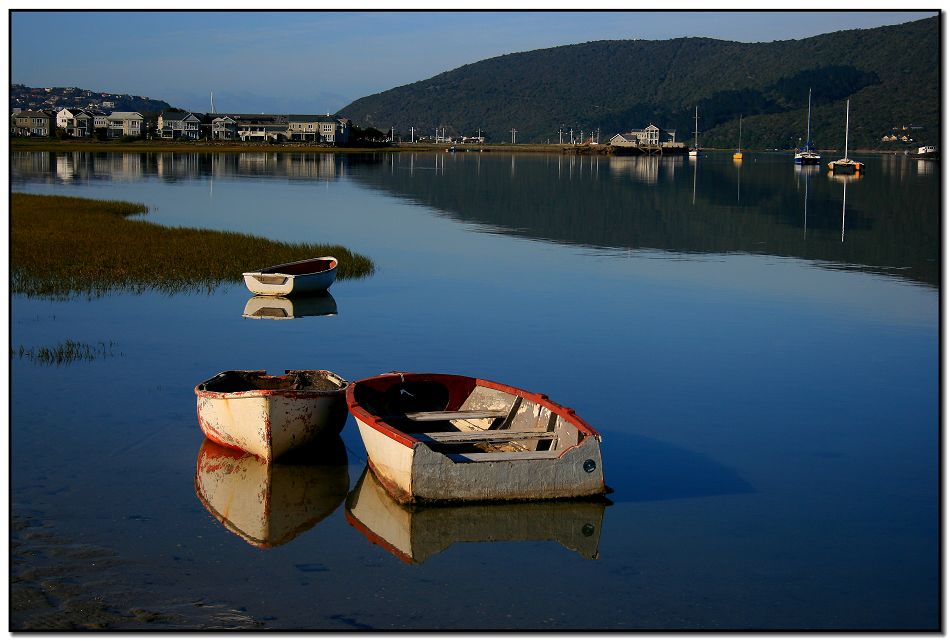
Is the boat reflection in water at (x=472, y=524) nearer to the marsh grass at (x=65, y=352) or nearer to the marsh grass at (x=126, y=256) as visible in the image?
the marsh grass at (x=65, y=352)

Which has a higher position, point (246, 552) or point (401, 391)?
point (401, 391)

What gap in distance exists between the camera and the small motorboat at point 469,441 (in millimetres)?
14109

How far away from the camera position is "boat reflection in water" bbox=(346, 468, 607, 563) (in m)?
13.4

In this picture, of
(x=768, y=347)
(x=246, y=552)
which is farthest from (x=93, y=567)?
(x=768, y=347)

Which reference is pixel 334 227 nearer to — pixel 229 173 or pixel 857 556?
pixel 857 556

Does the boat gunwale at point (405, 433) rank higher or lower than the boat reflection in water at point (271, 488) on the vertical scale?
higher

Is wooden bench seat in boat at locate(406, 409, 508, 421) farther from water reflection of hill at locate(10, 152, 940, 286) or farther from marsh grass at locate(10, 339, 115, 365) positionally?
water reflection of hill at locate(10, 152, 940, 286)

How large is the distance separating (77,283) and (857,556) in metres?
25.2

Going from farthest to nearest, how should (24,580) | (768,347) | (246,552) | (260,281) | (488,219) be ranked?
(488,219), (260,281), (768,347), (246,552), (24,580)

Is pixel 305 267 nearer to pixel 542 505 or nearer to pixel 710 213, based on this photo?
pixel 542 505

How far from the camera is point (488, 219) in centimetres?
6638

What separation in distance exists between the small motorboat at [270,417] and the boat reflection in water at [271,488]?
0.68ft

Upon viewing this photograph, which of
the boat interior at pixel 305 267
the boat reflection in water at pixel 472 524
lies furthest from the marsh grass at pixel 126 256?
the boat reflection in water at pixel 472 524

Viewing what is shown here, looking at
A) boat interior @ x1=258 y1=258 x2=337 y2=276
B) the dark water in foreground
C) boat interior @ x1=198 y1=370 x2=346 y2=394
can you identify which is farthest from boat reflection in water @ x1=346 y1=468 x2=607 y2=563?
boat interior @ x1=258 y1=258 x2=337 y2=276
